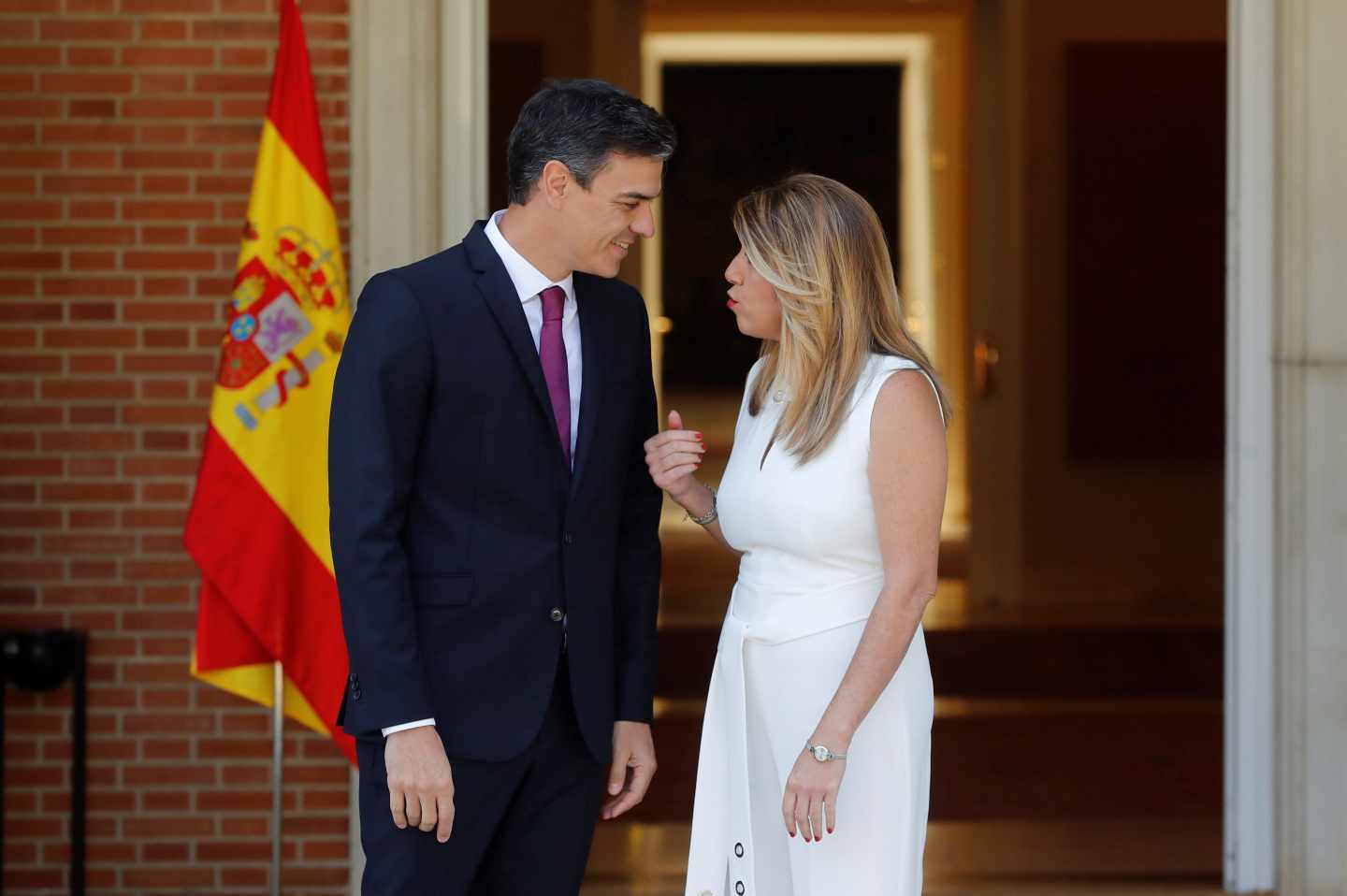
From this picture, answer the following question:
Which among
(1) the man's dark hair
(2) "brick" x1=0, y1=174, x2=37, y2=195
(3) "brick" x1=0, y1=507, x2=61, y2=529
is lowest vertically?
(3) "brick" x1=0, y1=507, x2=61, y2=529

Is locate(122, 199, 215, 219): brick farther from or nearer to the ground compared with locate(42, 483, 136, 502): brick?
farther from the ground

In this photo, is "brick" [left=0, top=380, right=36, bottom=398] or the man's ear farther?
"brick" [left=0, top=380, right=36, bottom=398]

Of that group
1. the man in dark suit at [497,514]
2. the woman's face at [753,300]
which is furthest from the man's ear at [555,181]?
the woman's face at [753,300]

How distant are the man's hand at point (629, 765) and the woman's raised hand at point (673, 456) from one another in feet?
1.17

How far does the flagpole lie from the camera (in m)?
3.39

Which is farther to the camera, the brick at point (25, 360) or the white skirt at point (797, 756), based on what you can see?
the brick at point (25, 360)

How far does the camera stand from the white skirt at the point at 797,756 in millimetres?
2316

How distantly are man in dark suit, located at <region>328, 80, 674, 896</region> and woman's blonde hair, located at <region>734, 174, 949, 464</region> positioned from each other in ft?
0.61

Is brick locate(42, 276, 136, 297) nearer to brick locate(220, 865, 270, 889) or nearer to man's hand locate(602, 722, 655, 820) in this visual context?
brick locate(220, 865, 270, 889)

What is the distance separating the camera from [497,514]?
7.25ft

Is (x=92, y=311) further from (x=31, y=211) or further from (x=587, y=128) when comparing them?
(x=587, y=128)

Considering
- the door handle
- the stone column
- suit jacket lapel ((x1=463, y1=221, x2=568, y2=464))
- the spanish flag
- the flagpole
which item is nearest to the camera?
suit jacket lapel ((x1=463, y1=221, x2=568, y2=464))

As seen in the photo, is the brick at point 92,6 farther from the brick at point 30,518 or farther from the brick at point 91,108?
the brick at point 30,518

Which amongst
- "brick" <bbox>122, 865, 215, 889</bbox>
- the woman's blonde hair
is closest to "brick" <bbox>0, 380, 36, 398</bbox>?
"brick" <bbox>122, 865, 215, 889</bbox>
